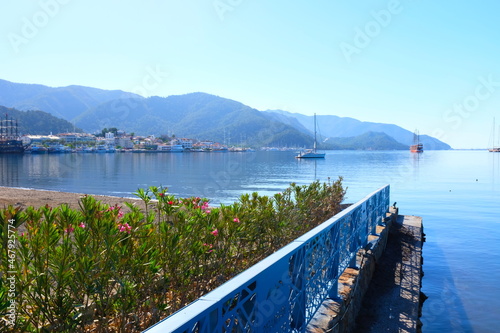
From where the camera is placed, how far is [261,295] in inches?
98.3

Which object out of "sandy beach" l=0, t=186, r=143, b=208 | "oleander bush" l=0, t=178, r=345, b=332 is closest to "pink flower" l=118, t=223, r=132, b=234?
"oleander bush" l=0, t=178, r=345, b=332

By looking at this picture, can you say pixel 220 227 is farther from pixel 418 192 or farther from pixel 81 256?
pixel 418 192

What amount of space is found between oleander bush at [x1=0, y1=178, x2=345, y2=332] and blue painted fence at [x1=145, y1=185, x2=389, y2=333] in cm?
76

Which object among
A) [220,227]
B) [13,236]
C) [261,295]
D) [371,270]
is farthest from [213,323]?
[371,270]

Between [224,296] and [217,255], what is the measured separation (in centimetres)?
223

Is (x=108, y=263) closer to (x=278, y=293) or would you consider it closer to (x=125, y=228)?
(x=125, y=228)

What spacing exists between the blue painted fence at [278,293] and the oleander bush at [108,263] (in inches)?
30.1

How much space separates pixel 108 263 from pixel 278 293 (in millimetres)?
1277

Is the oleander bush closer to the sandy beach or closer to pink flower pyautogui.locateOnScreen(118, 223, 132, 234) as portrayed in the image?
pink flower pyautogui.locateOnScreen(118, 223, 132, 234)

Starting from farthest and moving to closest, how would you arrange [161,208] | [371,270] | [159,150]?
[159,150] → [371,270] → [161,208]

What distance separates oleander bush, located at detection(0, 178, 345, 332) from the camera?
248cm

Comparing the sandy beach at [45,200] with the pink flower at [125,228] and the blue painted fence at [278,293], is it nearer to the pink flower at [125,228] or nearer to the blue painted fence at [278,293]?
the blue painted fence at [278,293]

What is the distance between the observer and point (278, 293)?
285 cm

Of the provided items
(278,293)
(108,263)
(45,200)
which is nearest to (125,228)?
(108,263)
